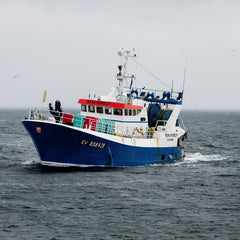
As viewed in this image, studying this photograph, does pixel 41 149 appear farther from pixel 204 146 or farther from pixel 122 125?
pixel 204 146

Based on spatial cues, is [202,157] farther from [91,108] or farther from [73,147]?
[73,147]

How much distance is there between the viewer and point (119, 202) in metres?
24.8

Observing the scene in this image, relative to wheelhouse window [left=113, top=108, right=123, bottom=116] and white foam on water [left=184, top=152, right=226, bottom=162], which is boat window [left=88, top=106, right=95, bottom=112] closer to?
wheelhouse window [left=113, top=108, right=123, bottom=116]

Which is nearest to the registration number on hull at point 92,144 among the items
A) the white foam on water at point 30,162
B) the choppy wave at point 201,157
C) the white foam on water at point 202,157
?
the white foam on water at point 30,162

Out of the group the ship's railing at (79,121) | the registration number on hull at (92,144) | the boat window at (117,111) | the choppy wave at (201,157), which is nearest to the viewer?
the registration number on hull at (92,144)

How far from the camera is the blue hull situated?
3178 centimetres

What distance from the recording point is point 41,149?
108ft

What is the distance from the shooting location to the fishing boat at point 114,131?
32188 mm

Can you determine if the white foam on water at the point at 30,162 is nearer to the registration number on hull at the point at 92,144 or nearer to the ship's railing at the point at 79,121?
the ship's railing at the point at 79,121

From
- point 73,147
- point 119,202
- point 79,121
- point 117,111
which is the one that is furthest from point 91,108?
point 119,202

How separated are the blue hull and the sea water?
0.85m

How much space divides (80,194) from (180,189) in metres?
6.60

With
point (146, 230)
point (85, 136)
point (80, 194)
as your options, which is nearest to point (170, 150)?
point (85, 136)

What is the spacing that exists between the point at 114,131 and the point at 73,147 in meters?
4.02
